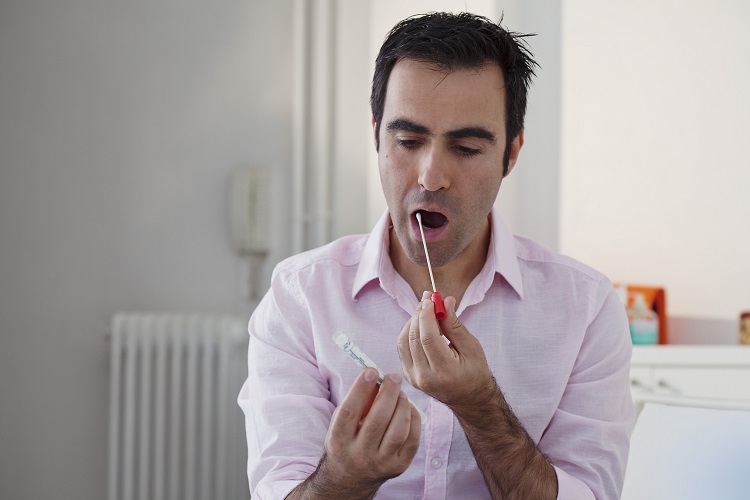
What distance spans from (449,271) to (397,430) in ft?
1.61

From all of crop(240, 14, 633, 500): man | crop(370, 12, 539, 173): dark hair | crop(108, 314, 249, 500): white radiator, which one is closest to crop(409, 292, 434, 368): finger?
crop(240, 14, 633, 500): man

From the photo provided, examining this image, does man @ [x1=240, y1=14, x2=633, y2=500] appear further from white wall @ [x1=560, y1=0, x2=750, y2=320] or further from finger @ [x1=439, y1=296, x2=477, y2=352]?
white wall @ [x1=560, y1=0, x2=750, y2=320]

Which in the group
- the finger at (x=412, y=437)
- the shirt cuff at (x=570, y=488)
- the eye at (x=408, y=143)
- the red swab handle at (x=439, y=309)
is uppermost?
the eye at (x=408, y=143)

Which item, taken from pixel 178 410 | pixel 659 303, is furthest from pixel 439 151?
pixel 178 410

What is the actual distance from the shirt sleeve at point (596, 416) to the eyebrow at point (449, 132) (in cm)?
32

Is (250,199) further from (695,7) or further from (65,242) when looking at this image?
(695,7)

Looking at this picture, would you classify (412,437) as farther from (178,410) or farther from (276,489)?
(178,410)

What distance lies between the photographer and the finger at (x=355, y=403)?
36.2 inches

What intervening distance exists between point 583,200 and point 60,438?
1.67 meters

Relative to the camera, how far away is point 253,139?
2.58 meters

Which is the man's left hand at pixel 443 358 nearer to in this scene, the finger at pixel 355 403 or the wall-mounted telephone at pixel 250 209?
the finger at pixel 355 403

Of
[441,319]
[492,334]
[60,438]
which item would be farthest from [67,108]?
[441,319]

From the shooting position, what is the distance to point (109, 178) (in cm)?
259

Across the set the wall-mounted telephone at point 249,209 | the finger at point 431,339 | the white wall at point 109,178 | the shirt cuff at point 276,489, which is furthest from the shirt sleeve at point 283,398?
the white wall at point 109,178
